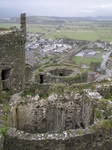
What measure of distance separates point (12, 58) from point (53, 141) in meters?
4.60

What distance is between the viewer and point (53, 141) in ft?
24.0

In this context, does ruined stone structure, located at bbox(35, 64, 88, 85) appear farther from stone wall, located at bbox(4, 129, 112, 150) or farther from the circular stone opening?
stone wall, located at bbox(4, 129, 112, 150)

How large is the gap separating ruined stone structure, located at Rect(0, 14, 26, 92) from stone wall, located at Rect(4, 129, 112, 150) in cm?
328

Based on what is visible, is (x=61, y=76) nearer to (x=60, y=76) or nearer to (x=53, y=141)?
(x=60, y=76)

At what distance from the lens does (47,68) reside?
18.0m

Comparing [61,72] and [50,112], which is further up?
[61,72]

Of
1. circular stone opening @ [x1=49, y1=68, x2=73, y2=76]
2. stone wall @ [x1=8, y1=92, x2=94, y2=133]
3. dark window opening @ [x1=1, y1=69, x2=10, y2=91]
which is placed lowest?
stone wall @ [x1=8, y1=92, x2=94, y2=133]

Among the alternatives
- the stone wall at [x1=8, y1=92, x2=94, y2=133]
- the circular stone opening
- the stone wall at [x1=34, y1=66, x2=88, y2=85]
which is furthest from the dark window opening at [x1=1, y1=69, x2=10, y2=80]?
the circular stone opening

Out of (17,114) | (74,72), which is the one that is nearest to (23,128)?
(17,114)

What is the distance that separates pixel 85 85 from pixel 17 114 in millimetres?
4304

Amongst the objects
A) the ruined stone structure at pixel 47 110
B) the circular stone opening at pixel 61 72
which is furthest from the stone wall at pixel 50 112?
the circular stone opening at pixel 61 72

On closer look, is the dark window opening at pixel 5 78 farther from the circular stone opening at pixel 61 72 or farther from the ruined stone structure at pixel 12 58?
the circular stone opening at pixel 61 72

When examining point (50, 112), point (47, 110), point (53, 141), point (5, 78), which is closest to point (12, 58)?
point (5, 78)

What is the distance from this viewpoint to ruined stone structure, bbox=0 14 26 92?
9656 millimetres
